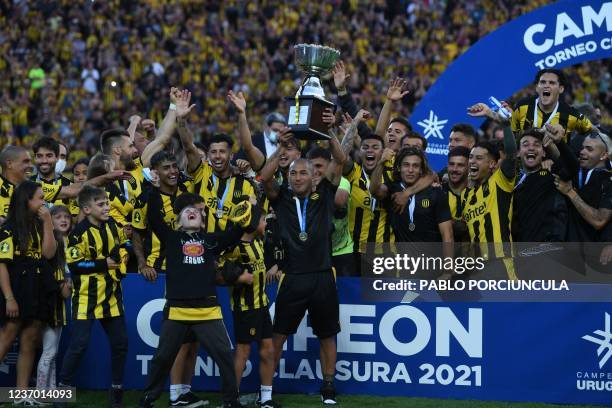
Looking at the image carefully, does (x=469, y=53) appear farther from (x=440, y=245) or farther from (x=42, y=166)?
(x=42, y=166)

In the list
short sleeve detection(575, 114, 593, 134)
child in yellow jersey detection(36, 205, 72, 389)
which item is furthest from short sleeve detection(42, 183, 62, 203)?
short sleeve detection(575, 114, 593, 134)

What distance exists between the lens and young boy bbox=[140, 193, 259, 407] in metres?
8.01

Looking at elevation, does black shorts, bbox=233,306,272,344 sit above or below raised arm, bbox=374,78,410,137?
below

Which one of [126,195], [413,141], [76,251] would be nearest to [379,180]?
[413,141]

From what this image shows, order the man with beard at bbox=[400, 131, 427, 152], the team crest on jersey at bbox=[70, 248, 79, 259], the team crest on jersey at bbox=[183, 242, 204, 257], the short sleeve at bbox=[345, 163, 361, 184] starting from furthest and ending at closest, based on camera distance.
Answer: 1. the man with beard at bbox=[400, 131, 427, 152]
2. the short sleeve at bbox=[345, 163, 361, 184]
3. the team crest on jersey at bbox=[70, 248, 79, 259]
4. the team crest on jersey at bbox=[183, 242, 204, 257]

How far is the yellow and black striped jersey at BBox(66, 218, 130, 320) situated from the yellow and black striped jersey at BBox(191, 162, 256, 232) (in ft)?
3.19

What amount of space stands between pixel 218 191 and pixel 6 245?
1.85 metres

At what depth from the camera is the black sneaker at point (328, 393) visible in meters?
8.48

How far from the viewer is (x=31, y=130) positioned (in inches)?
843

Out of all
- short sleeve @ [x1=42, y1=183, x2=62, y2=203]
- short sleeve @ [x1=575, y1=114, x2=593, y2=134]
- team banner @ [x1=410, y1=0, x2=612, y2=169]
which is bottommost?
short sleeve @ [x1=42, y1=183, x2=62, y2=203]

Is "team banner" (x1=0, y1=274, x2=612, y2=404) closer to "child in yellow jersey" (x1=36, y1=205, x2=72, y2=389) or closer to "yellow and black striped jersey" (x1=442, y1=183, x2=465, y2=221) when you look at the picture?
"child in yellow jersey" (x1=36, y1=205, x2=72, y2=389)

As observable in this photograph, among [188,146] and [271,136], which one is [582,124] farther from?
[188,146]

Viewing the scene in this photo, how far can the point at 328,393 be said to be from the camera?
8.51 meters

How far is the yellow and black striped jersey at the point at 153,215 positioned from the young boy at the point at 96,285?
15.8 inches
